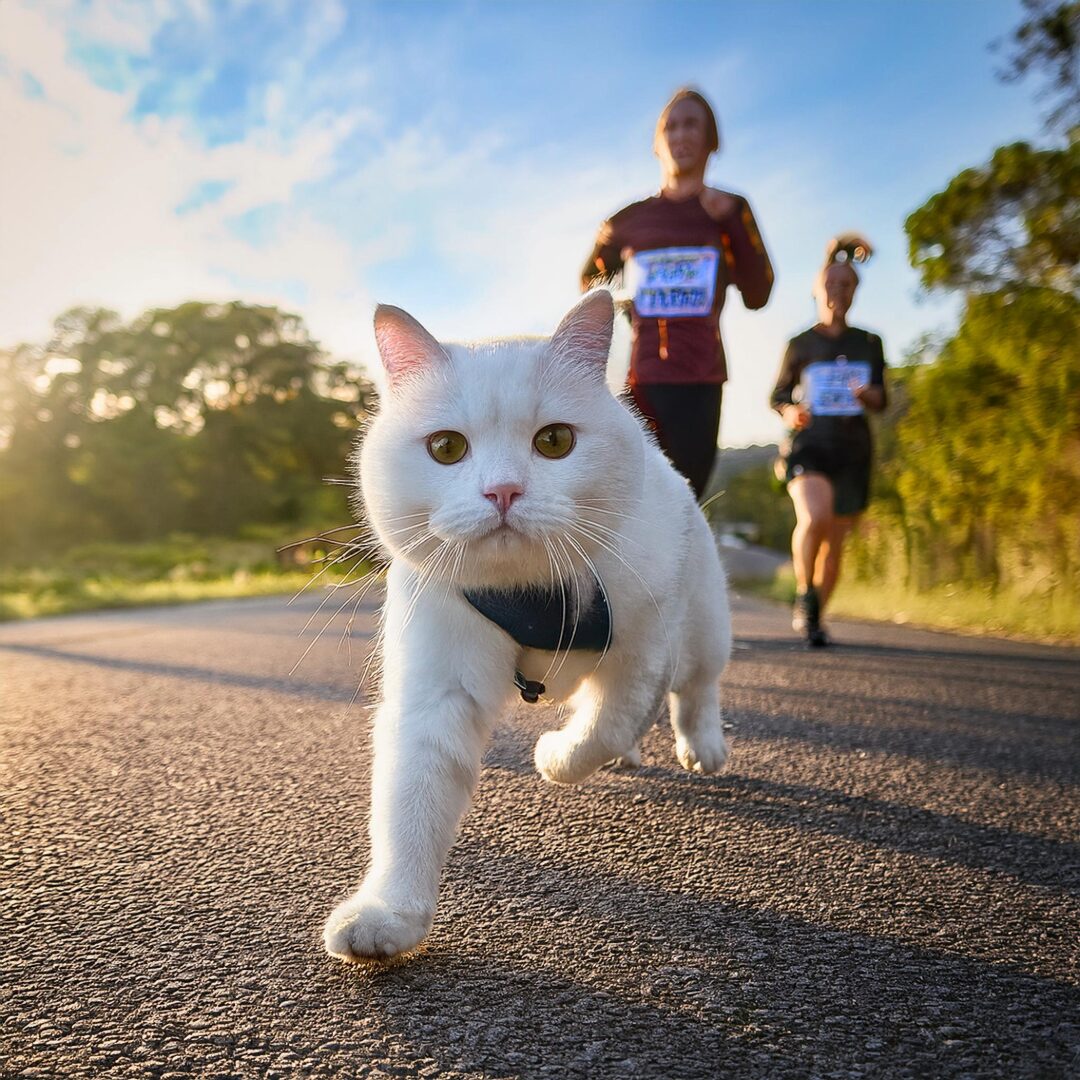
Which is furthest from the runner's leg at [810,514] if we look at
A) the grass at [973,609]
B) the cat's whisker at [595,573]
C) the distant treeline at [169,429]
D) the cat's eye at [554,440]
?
the distant treeline at [169,429]

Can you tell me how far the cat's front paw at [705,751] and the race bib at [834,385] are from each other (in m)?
3.95

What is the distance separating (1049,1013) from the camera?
1.32 meters

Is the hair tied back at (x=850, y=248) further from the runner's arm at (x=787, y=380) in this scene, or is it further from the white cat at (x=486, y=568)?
the white cat at (x=486, y=568)

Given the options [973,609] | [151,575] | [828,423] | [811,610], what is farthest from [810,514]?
[151,575]

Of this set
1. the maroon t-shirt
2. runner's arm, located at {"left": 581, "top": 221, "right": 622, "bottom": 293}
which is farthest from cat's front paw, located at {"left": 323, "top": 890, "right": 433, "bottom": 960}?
runner's arm, located at {"left": 581, "top": 221, "right": 622, "bottom": 293}

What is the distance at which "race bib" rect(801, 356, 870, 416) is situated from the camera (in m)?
5.94

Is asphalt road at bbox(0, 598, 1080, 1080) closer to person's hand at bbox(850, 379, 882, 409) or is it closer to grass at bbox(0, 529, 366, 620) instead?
person's hand at bbox(850, 379, 882, 409)

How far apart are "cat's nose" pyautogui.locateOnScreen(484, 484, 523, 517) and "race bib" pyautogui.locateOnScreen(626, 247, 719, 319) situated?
78.1 inches

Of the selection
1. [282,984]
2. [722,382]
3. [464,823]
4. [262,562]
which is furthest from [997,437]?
[262,562]

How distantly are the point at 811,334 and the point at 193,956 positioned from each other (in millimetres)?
5718

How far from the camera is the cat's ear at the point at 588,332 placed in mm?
1751

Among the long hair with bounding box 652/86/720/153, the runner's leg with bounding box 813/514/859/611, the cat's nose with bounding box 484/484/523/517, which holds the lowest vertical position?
the runner's leg with bounding box 813/514/859/611

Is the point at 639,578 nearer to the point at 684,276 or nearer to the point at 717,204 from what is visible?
the point at 684,276

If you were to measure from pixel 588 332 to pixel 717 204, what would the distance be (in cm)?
192
